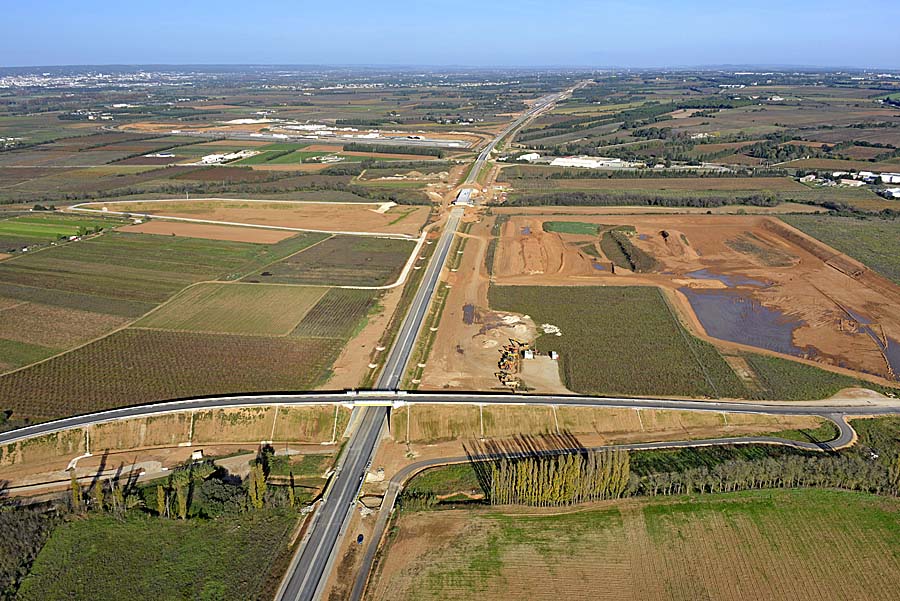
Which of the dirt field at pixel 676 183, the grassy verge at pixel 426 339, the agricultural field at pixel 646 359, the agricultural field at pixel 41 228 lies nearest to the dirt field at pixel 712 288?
the grassy verge at pixel 426 339

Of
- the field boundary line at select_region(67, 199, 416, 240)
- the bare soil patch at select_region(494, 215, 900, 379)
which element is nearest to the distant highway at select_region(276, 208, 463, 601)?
the bare soil patch at select_region(494, 215, 900, 379)

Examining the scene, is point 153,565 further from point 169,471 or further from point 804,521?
point 804,521

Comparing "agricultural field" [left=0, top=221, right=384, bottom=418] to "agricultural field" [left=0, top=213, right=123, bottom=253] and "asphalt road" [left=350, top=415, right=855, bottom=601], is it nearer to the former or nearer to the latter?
"agricultural field" [left=0, top=213, right=123, bottom=253]

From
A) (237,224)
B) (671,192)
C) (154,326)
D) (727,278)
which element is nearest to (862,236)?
(727,278)

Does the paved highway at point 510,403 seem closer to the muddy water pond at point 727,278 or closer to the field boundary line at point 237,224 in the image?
the muddy water pond at point 727,278

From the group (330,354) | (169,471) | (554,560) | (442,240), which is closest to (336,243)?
(442,240)
